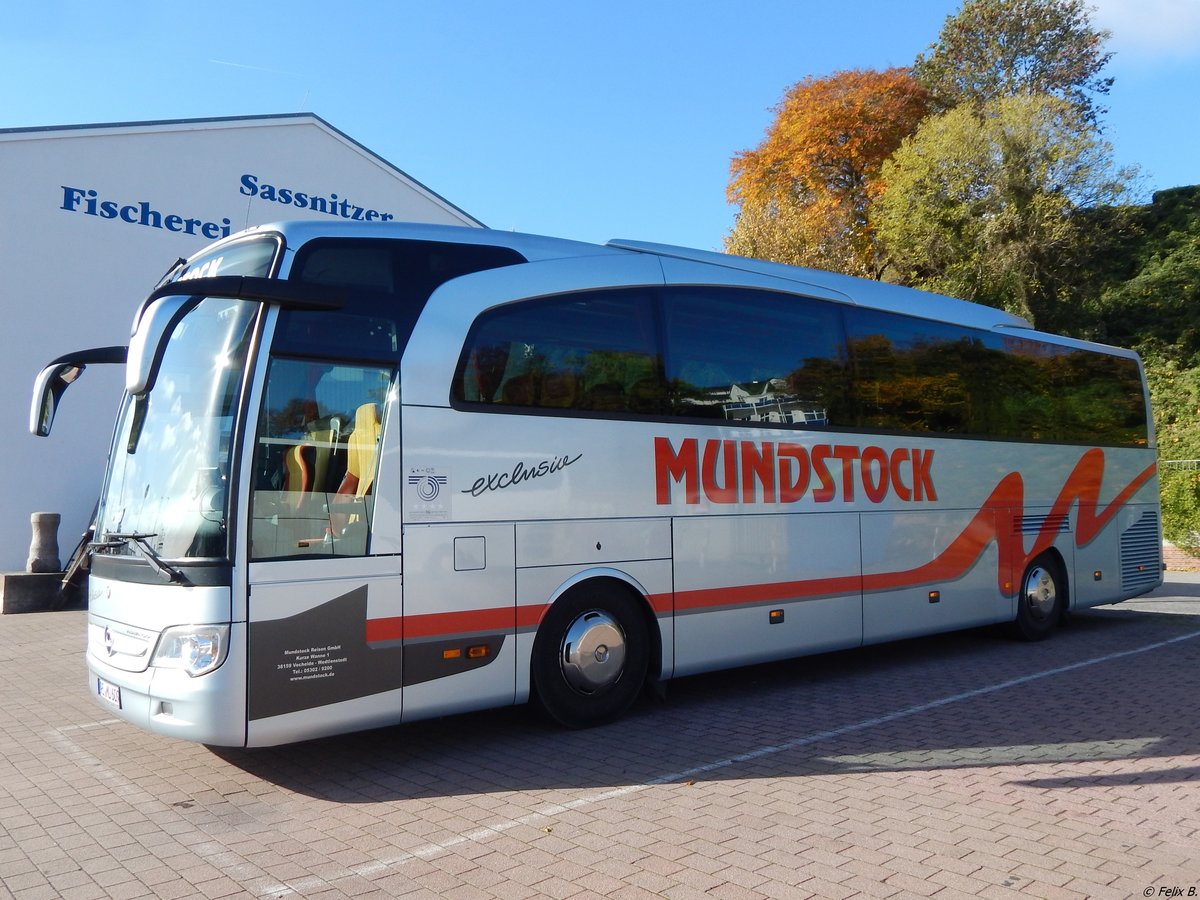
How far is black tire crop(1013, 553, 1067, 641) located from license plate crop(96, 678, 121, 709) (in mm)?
9309

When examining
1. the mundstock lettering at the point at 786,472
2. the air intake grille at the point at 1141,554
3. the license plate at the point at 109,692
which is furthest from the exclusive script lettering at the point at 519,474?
the air intake grille at the point at 1141,554

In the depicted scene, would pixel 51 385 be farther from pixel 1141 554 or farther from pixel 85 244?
pixel 1141 554

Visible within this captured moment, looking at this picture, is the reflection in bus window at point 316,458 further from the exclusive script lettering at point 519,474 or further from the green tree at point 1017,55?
the green tree at point 1017,55

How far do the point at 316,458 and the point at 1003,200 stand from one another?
103 ft

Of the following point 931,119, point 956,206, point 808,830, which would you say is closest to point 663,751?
point 808,830

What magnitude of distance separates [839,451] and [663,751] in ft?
11.8

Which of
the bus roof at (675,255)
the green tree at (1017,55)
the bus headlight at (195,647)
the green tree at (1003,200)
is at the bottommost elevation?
the bus headlight at (195,647)

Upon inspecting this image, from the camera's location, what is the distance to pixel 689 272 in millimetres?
8164

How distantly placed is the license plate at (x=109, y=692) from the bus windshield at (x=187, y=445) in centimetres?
83

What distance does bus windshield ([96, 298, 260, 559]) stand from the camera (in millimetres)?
5750

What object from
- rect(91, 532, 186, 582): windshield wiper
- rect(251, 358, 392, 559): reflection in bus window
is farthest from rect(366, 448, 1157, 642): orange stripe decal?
rect(91, 532, 186, 582): windshield wiper

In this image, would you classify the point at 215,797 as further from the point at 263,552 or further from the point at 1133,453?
the point at 1133,453

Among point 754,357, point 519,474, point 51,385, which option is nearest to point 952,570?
point 754,357

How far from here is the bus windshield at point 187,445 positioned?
5750 millimetres
